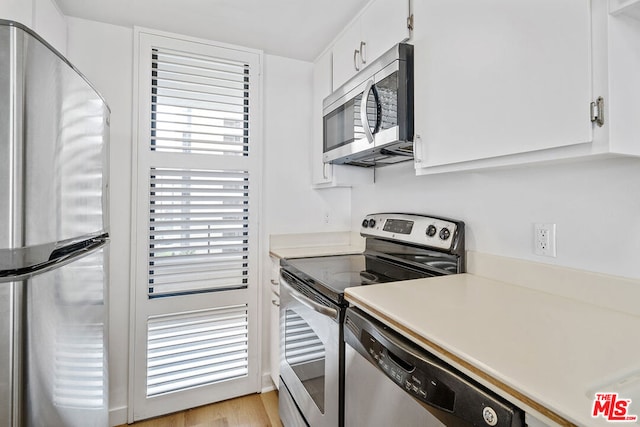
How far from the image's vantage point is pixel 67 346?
89 centimetres

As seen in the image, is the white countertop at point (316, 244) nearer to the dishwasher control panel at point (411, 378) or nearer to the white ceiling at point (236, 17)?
the dishwasher control panel at point (411, 378)

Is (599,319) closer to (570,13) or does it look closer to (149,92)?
(570,13)

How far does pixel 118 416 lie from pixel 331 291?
1670 mm

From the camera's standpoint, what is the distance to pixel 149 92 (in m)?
1.93

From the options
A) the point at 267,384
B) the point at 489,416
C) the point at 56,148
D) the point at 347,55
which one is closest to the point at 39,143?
the point at 56,148

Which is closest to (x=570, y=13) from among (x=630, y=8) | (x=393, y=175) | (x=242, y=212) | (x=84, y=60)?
(x=630, y=8)

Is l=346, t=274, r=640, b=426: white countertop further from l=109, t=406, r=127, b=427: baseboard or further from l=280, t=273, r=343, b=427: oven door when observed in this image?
l=109, t=406, r=127, b=427: baseboard

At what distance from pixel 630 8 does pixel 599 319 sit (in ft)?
2.58

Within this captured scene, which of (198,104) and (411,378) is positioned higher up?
(198,104)

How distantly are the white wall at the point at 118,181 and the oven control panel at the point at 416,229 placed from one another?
1519 millimetres

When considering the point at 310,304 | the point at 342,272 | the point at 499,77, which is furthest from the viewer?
the point at 342,272

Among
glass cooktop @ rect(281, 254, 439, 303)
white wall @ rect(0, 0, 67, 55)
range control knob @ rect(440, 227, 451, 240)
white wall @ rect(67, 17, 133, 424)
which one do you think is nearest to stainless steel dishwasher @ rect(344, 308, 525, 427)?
glass cooktop @ rect(281, 254, 439, 303)

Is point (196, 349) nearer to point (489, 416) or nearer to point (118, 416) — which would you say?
point (118, 416)

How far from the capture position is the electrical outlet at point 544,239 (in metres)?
1.11
